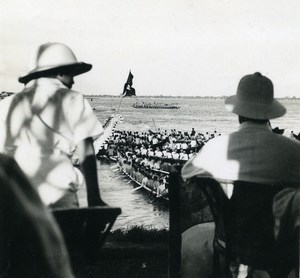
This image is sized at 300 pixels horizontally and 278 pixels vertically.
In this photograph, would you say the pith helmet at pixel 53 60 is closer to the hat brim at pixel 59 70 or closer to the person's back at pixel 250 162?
the hat brim at pixel 59 70

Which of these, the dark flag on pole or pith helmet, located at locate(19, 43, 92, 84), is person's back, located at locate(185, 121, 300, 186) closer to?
pith helmet, located at locate(19, 43, 92, 84)

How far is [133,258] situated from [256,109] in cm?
163

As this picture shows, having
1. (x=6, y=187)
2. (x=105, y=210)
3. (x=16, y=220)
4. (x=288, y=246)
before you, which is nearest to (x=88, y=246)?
(x=105, y=210)

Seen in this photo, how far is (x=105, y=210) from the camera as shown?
80.6 inches

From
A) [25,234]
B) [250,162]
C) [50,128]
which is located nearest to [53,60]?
[50,128]

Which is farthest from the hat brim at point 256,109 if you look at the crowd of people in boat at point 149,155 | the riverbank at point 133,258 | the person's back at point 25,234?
the crowd of people in boat at point 149,155

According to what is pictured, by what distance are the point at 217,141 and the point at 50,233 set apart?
1.22m

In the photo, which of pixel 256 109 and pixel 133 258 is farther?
pixel 133 258

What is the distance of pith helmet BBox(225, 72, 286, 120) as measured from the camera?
2.73 m

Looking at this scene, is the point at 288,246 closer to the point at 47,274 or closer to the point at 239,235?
→ the point at 239,235

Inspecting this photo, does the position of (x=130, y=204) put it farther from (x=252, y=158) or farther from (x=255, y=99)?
(x=252, y=158)

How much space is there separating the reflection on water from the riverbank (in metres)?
11.3

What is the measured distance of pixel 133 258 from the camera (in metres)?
3.75

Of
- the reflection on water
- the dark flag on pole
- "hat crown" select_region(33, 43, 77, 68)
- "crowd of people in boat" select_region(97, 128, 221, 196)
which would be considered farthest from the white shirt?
"crowd of people in boat" select_region(97, 128, 221, 196)
